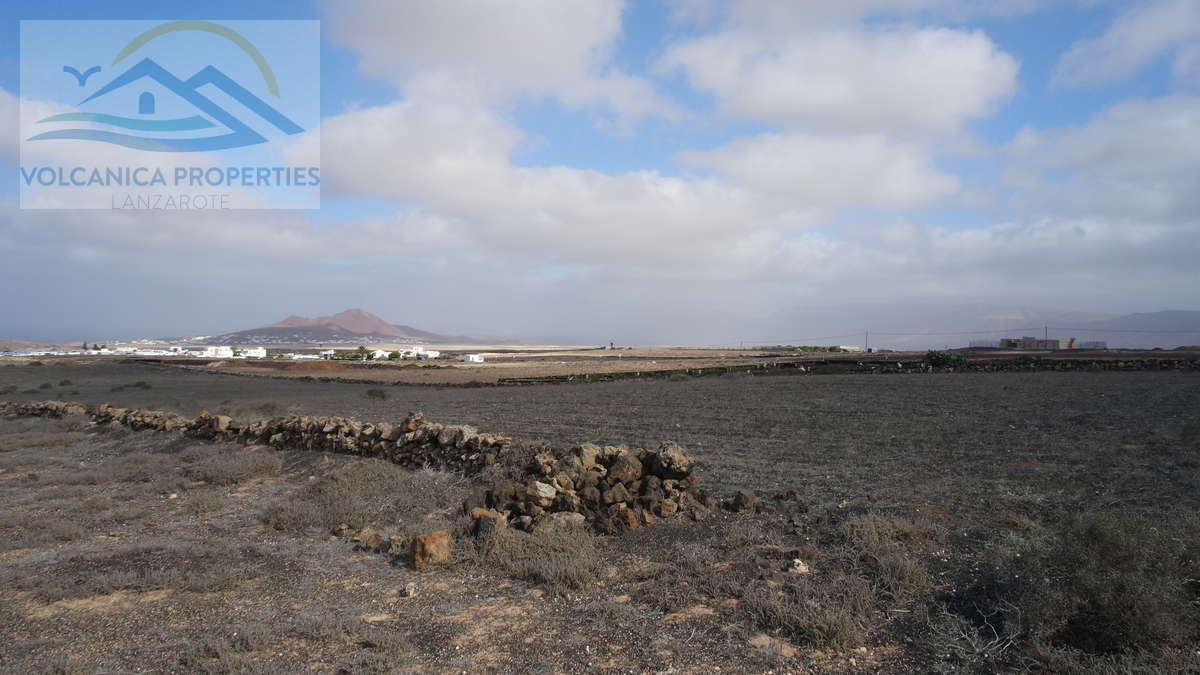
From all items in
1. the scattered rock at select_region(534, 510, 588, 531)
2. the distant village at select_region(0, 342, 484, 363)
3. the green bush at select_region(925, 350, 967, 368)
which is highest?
the distant village at select_region(0, 342, 484, 363)

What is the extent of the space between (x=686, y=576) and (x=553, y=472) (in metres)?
3.38

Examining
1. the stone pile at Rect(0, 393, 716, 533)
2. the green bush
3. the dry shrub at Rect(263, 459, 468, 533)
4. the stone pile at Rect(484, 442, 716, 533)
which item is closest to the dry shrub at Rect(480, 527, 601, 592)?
the stone pile at Rect(0, 393, 716, 533)

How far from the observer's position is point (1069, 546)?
552cm

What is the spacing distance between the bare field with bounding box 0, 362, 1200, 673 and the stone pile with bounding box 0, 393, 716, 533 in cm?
55

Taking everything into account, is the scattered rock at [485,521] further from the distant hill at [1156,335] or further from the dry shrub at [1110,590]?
the distant hill at [1156,335]

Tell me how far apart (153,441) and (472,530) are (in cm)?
1242

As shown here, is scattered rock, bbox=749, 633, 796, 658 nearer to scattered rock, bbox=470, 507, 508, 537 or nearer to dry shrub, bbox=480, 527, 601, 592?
dry shrub, bbox=480, 527, 601, 592

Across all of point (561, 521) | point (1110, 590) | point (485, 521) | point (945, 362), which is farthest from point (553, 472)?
point (945, 362)

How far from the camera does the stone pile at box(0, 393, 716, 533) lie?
8.19 metres

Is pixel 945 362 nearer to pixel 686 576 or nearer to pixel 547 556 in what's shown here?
pixel 686 576

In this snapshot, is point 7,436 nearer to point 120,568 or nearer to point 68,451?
point 68,451

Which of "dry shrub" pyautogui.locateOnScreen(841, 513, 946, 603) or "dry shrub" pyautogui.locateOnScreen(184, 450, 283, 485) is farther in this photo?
"dry shrub" pyautogui.locateOnScreen(184, 450, 283, 485)

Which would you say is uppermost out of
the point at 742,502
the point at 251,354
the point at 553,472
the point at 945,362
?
the point at 251,354

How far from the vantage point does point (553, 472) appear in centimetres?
924
